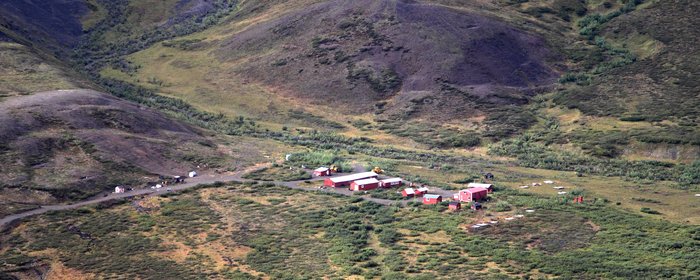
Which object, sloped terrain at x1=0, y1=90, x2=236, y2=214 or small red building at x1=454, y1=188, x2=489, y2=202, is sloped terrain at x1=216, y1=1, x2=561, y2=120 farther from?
small red building at x1=454, y1=188, x2=489, y2=202

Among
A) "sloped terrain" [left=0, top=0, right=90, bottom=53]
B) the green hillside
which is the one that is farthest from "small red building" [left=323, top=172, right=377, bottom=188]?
"sloped terrain" [left=0, top=0, right=90, bottom=53]

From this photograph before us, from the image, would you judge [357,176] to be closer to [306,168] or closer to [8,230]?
[306,168]

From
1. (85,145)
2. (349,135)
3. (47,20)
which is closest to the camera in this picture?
(85,145)

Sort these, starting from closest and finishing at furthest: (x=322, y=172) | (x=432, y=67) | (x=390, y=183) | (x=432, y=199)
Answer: (x=432, y=199)
(x=390, y=183)
(x=322, y=172)
(x=432, y=67)

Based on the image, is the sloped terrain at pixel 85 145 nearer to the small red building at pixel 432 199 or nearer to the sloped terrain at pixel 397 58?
the small red building at pixel 432 199

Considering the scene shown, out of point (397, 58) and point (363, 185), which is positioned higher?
point (397, 58)

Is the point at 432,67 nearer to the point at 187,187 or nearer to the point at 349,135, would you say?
the point at 349,135

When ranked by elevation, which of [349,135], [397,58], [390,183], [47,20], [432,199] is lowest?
[432,199]

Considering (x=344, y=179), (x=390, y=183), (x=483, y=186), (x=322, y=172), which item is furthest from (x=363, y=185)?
(x=483, y=186)
